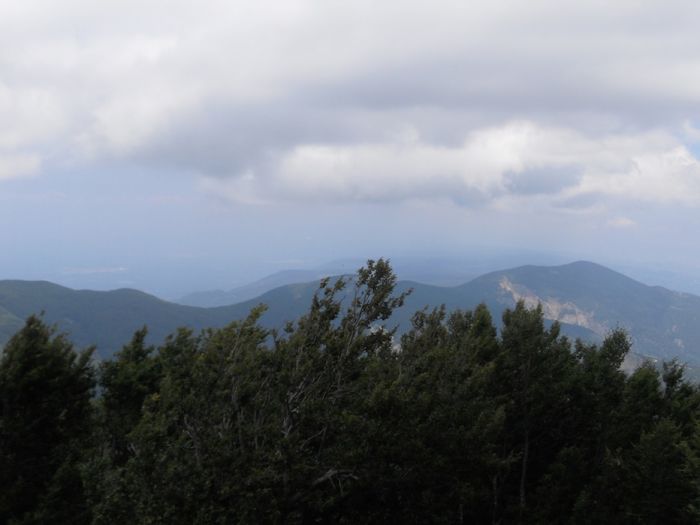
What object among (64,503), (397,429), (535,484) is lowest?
(535,484)

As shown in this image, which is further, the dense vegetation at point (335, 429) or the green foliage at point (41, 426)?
the green foliage at point (41, 426)

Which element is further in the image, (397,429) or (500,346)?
(500,346)

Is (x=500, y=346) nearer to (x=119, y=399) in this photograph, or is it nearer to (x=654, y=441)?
(x=654, y=441)

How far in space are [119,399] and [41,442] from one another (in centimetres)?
445

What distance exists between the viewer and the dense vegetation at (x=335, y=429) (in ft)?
47.5

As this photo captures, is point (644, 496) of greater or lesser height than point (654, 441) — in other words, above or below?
below

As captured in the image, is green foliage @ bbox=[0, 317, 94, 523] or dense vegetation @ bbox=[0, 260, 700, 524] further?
green foliage @ bbox=[0, 317, 94, 523]

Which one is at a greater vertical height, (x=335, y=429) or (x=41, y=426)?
(x=335, y=429)

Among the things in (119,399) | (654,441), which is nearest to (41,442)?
(119,399)

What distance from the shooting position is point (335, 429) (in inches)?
670

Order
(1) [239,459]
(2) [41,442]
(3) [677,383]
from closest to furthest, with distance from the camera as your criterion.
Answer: (1) [239,459]
(2) [41,442]
(3) [677,383]

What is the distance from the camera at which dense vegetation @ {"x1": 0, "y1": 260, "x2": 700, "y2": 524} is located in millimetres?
14492

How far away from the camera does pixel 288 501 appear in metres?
15.2

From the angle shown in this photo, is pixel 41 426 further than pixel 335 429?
Yes
